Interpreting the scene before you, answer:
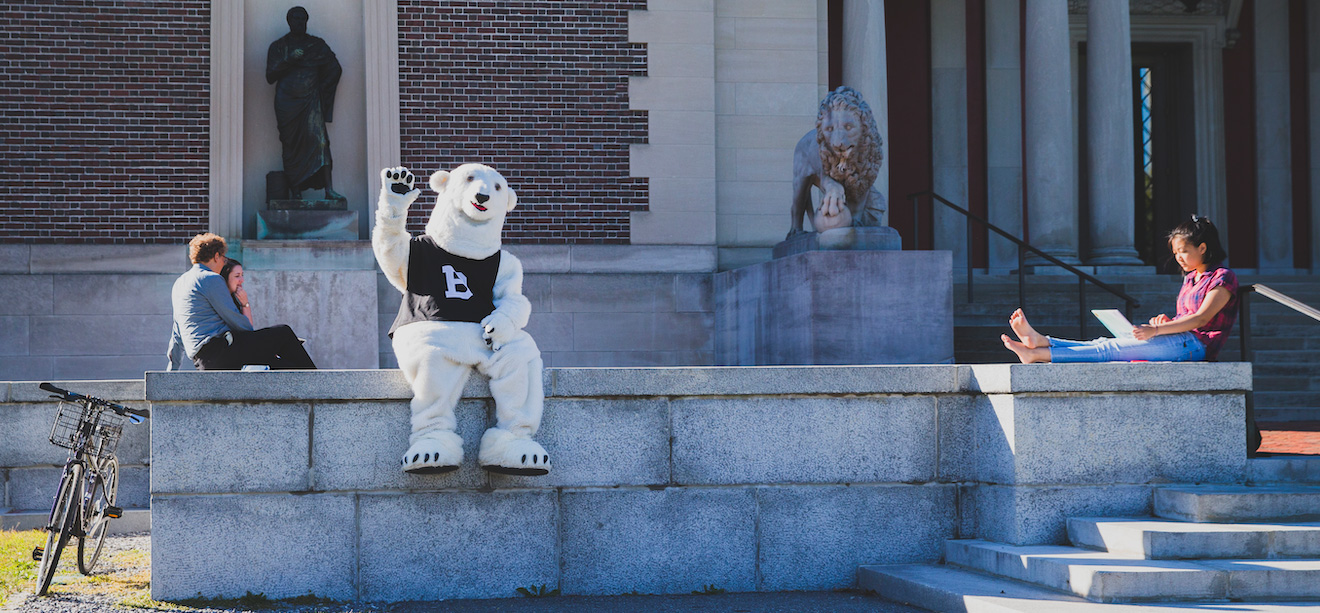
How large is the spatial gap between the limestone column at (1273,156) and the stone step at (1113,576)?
12409 millimetres

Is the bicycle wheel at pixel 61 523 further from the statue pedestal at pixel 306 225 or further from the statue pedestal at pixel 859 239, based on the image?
the statue pedestal at pixel 306 225

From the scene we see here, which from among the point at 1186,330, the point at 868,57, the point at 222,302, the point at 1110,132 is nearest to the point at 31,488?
the point at 222,302

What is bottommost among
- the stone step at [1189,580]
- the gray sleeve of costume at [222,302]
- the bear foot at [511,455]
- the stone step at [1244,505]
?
the stone step at [1189,580]

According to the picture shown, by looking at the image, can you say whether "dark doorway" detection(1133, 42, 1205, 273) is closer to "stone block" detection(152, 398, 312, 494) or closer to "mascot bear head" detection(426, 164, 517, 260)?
"mascot bear head" detection(426, 164, 517, 260)

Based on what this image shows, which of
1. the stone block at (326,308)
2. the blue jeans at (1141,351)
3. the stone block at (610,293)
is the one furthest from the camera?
the stone block at (610,293)

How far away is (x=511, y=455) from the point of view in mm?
5676

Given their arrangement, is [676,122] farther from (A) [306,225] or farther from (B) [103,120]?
(B) [103,120]

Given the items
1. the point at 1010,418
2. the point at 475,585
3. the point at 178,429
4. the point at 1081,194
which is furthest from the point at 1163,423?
the point at 1081,194

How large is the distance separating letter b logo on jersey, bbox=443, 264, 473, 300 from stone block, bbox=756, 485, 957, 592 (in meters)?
1.77

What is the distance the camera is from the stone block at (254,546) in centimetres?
578

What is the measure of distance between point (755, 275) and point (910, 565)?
4851 mm

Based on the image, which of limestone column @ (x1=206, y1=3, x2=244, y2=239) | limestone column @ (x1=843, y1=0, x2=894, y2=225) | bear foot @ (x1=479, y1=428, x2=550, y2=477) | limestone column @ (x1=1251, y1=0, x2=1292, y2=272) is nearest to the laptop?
bear foot @ (x1=479, y1=428, x2=550, y2=477)

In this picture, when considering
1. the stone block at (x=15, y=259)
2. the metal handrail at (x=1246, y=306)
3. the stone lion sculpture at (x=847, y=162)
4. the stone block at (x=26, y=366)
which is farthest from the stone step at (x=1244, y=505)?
the stone block at (x=15, y=259)

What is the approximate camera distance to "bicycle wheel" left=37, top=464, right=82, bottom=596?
5.97 m
